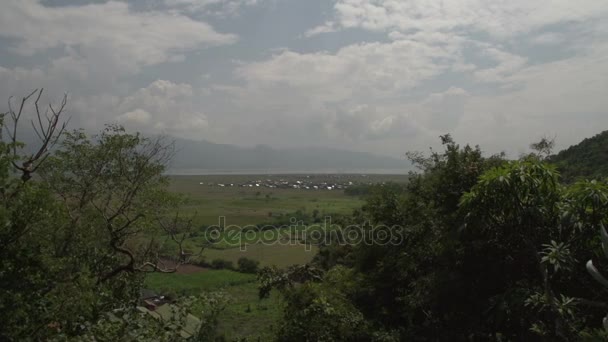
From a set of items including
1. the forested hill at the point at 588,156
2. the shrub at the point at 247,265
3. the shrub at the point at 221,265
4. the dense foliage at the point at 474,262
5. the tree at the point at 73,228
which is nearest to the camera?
the tree at the point at 73,228

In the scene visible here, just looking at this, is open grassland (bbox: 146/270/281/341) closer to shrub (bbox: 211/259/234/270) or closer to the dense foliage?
shrub (bbox: 211/259/234/270)

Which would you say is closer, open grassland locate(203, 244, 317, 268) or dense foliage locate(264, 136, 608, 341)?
dense foliage locate(264, 136, 608, 341)

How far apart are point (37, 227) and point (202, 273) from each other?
101ft

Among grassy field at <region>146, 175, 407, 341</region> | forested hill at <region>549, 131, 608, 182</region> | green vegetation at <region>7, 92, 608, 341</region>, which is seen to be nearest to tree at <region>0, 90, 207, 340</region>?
green vegetation at <region>7, 92, 608, 341</region>

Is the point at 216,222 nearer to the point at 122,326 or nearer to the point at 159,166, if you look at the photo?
the point at 159,166

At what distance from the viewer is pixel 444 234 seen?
7477 millimetres

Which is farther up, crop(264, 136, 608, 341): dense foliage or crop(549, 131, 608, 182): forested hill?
crop(549, 131, 608, 182): forested hill

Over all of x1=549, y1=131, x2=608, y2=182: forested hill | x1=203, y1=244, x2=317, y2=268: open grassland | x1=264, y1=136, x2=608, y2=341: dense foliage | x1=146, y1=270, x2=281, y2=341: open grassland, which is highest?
x1=549, y1=131, x2=608, y2=182: forested hill

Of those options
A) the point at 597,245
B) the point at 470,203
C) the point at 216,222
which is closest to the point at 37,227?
the point at 470,203

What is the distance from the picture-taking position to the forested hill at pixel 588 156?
13.4 meters

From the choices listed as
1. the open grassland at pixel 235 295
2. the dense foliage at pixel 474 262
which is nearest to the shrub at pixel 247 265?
the open grassland at pixel 235 295

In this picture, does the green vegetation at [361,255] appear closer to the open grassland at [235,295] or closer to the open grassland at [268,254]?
the open grassland at [235,295]

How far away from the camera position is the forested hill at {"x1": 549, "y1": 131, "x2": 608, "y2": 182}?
44.0 feet

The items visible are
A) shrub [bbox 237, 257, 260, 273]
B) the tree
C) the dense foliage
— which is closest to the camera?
the tree
